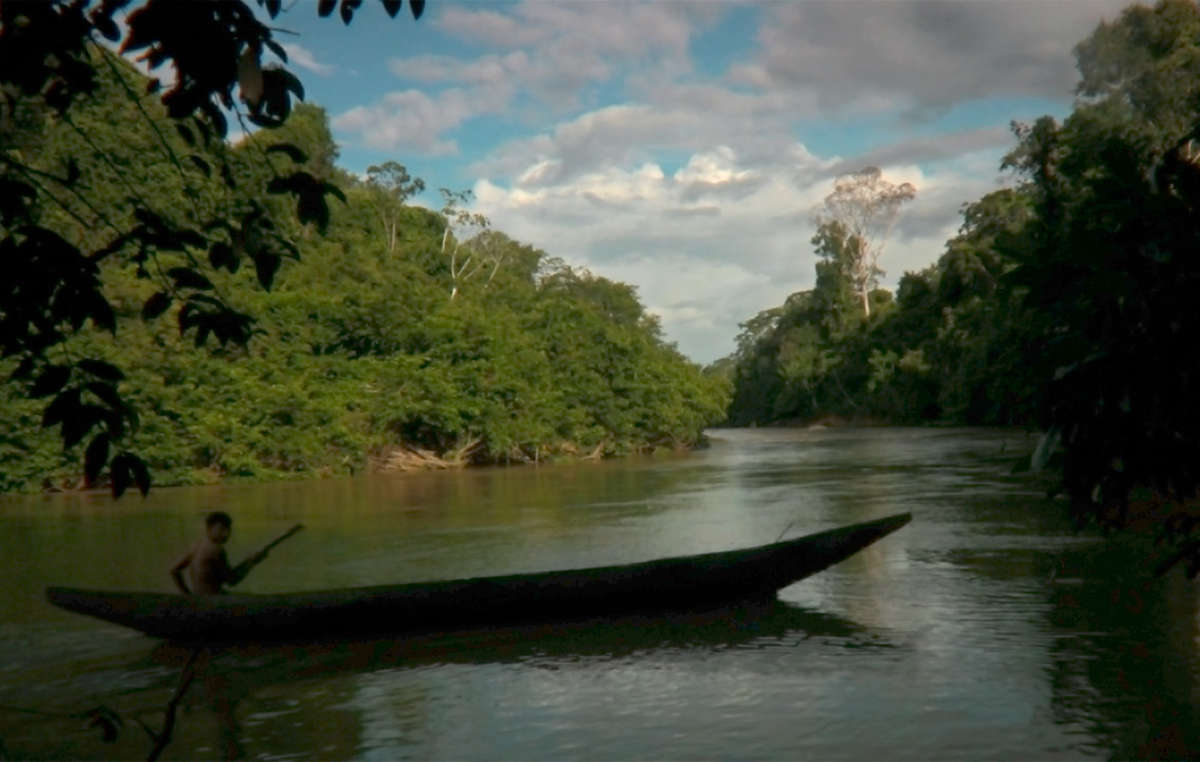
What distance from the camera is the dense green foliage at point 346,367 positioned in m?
22.6

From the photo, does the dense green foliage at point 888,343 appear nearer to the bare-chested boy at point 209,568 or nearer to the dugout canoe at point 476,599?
the dugout canoe at point 476,599

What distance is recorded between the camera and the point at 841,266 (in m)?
53.7

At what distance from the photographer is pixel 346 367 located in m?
26.9

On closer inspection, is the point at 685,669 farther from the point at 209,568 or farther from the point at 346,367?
the point at 346,367

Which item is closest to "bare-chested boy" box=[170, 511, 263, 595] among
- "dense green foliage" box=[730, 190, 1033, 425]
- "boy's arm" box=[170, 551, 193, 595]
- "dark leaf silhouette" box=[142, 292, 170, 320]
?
"boy's arm" box=[170, 551, 193, 595]

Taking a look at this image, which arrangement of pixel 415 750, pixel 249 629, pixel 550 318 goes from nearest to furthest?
pixel 415 750 → pixel 249 629 → pixel 550 318

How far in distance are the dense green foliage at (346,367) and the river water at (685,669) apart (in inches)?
355

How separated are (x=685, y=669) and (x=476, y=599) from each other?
134cm

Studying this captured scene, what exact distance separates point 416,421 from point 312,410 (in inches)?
125

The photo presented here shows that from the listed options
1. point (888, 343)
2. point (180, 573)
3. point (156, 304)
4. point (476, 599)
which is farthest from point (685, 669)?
Answer: point (888, 343)

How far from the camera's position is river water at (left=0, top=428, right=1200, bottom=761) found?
17.5 feet

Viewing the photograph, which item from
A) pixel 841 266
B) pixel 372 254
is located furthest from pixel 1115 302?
pixel 841 266

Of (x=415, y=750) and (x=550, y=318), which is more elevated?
(x=550, y=318)

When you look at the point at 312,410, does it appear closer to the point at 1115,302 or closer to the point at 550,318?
the point at 550,318
